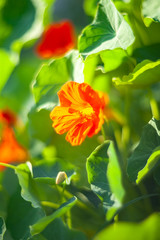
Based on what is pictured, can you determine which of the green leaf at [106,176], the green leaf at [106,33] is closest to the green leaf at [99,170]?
the green leaf at [106,176]

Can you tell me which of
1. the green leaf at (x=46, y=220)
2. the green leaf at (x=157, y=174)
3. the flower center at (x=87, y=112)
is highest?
the flower center at (x=87, y=112)

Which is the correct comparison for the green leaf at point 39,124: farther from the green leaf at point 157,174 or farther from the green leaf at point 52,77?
the green leaf at point 157,174

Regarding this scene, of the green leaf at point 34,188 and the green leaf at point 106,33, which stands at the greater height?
the green leaf at point 106,33

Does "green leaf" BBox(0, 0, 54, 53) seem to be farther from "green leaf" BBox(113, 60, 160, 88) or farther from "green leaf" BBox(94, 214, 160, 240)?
"green leaf" BBox(94, 214, 160, 240)

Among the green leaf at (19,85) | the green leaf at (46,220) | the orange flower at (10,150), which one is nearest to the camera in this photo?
the green leaf at (46,220)

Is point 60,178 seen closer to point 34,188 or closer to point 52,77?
point 34,188

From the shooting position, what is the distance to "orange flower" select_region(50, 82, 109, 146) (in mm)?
734

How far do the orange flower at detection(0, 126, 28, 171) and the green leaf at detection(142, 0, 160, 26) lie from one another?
1.84ft

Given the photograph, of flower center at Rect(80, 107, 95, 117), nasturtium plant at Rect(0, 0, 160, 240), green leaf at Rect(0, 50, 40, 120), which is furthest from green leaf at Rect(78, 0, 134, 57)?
green leaf at Rect(0, 50, 40, 120)

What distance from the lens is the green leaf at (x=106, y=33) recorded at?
2.41 feet

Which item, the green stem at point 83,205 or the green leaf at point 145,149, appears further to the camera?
the green stem at point 83,205

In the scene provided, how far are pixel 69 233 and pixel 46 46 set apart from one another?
787mm

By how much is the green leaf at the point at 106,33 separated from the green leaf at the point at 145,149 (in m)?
0.19

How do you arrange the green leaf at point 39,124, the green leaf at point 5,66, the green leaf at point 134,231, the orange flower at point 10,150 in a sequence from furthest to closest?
1. the green leaf at point 5,66
2. the orange flower at point 10,150
3. the green leaf at point 39,124
4. the green leaf at point 134,231
